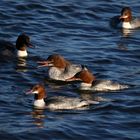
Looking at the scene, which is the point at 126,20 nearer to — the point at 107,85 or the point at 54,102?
the point at 107,85

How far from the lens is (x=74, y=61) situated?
26797mm

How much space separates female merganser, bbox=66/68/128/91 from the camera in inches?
936

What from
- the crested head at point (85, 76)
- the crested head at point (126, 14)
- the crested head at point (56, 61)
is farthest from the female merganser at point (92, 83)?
the crested head at point (126, 14)

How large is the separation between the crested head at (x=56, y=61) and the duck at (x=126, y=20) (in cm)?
611

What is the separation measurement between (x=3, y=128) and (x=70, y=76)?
5350 mm

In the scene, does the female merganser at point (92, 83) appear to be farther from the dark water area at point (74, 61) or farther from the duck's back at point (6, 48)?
the duck's back at point (6, 48)

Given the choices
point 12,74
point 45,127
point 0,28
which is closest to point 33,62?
point 12,74

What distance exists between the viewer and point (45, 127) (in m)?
20.8

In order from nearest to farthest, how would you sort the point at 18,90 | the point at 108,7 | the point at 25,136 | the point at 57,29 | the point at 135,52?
the point at 25,136 → the point at 18,90 → the point at 135,52 → the point at 57,29 → the point at 108,7

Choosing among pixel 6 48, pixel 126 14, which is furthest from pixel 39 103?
pixel 126 14

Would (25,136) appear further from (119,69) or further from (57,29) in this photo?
(57,29)

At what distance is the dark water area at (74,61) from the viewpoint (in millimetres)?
20844

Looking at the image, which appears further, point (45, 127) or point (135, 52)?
point (135, 52)

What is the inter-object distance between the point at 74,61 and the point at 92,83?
2.66 metres
